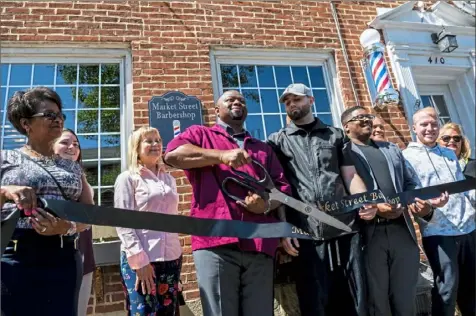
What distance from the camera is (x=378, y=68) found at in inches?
175

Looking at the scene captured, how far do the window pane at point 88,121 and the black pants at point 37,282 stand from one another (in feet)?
7.47

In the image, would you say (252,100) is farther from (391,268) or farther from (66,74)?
(391,268)

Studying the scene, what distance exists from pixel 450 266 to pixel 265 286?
5.29 ft

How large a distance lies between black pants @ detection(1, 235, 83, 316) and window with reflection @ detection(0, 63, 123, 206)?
6.28 ft

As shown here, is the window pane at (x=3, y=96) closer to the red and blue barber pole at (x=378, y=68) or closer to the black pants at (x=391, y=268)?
the black pants at (x=391, y=268)

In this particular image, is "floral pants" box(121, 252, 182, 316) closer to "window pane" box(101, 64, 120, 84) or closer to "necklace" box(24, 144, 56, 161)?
"necklace" box(24, 144, 56, 161)

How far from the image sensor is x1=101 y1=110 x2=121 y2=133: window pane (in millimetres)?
3768

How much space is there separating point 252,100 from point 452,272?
2.65 meters

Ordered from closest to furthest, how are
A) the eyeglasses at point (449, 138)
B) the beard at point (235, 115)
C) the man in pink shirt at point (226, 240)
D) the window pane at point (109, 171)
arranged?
the man in pink shirt at point (226, 240), the beard at point (235, 115), the eyeglasses at point (449, 138), the window pane at point (109, 171)

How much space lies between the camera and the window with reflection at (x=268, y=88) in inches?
165

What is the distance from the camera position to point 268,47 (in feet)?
14.5

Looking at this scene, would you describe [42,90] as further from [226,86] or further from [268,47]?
[268,47]

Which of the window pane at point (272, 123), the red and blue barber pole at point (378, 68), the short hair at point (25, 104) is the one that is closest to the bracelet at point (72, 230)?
the short hair at point (25, 104)

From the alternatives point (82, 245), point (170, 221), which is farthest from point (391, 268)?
point (82, 245)
